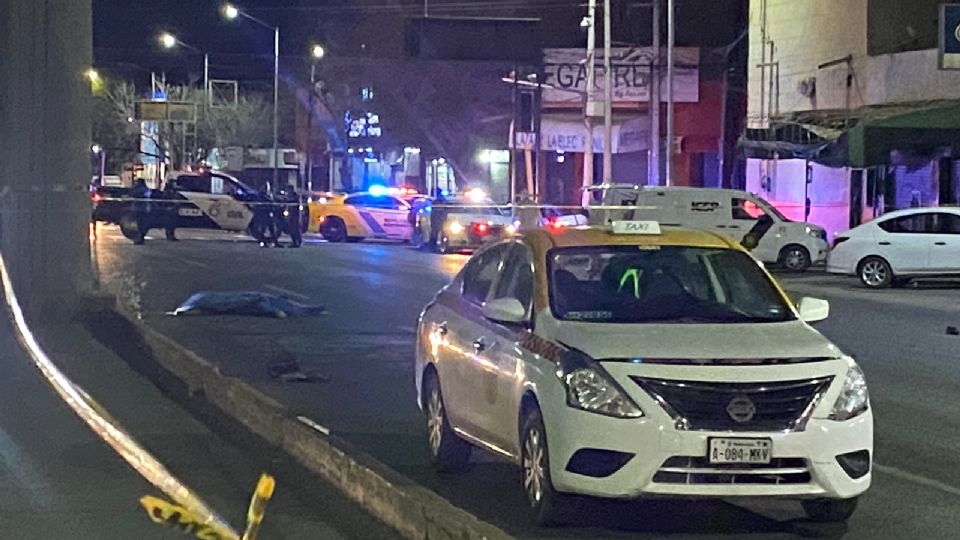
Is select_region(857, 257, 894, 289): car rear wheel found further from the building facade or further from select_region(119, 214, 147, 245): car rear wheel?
select_region(119, 214, 147, 245): car rear wheel

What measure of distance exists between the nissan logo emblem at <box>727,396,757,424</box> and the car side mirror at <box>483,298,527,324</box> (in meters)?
1.42

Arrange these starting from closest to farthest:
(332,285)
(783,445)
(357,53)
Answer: (783,445) < (332,285) < (357,53)

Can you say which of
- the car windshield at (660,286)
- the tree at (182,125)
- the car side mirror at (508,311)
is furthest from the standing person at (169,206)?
the car side mirror at (508,311)

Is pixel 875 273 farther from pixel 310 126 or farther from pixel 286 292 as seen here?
pixel 310 126

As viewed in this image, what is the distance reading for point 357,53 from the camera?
251ft

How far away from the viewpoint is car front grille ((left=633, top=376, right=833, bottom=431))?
776 cm

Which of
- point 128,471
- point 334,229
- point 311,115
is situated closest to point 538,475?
point 128,471

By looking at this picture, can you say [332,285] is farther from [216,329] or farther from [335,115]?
[335,115]

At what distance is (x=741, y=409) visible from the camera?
777 cm

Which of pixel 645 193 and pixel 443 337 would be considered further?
pixel 645 193

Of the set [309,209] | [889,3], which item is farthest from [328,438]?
[309,209]

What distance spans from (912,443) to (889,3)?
Answer: 27.2m

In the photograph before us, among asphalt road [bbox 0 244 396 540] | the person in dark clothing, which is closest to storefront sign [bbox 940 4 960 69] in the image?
asphalt road [bbox 0 244 396 540]

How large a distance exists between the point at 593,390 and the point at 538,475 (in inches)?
25.5
